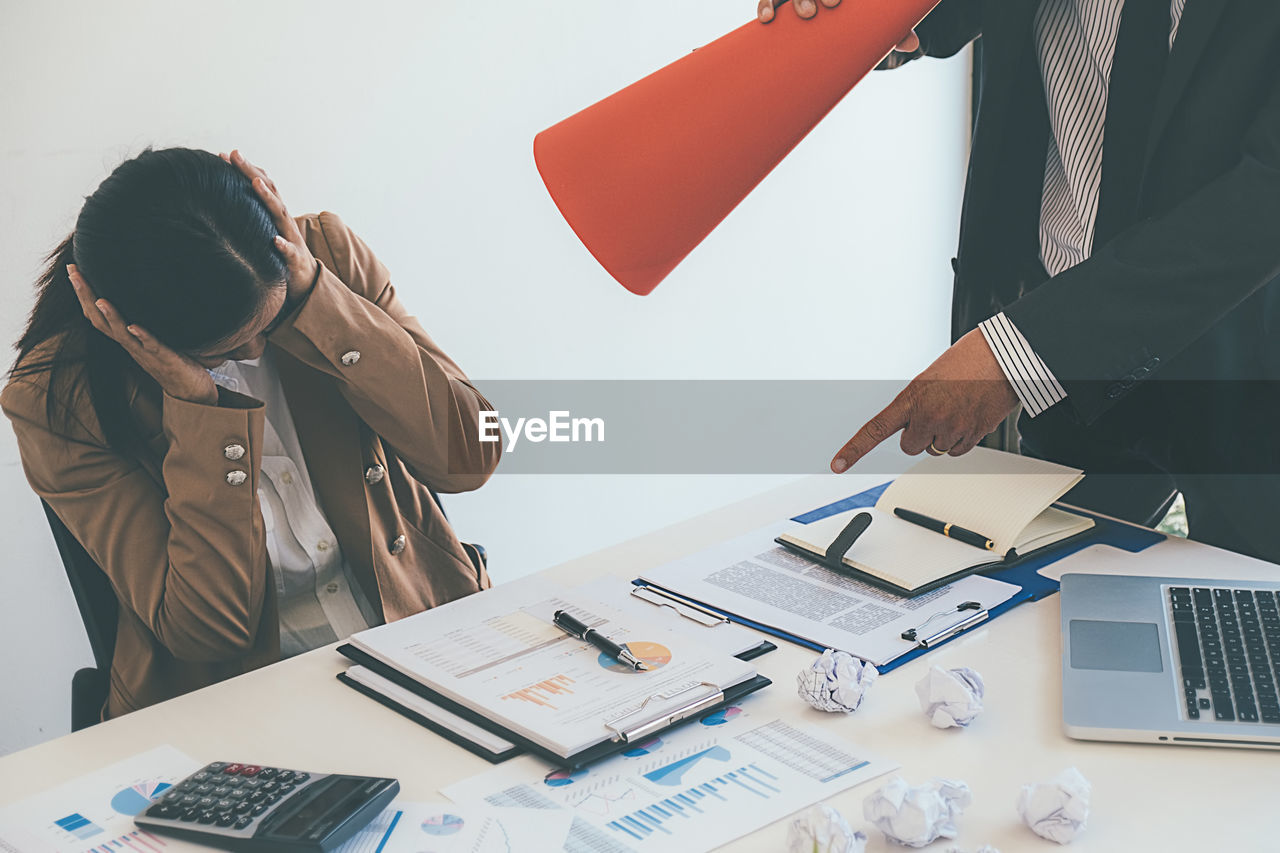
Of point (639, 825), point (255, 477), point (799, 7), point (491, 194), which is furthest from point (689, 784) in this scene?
point (491, 194)

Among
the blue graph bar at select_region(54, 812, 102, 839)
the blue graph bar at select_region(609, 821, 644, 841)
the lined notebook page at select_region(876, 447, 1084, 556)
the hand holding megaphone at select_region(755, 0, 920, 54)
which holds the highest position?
the hand holding megaphone at select_region(755, 0, 920, 54)

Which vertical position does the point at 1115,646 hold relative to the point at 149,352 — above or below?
below

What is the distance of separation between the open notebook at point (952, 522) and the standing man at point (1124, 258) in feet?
0.48

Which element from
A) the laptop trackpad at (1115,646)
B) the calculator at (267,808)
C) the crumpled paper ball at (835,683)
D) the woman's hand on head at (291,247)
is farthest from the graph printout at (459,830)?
the woman's hand on head at (291,247)

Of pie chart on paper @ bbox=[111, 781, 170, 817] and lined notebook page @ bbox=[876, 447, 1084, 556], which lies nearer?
pie chart on paper @ bbox=[111, 781, 170, 817]

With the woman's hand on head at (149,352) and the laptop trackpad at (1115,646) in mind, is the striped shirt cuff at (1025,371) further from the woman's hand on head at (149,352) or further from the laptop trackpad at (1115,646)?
the woman's hand on head at (149,352)

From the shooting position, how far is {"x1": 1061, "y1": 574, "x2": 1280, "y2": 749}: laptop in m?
0.86

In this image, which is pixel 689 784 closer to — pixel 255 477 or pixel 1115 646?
pixel 1115 646

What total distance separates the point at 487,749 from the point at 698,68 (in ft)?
1.87

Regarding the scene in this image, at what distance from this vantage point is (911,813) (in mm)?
737

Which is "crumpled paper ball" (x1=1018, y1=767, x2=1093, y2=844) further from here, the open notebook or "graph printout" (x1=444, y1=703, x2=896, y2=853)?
the open notebook

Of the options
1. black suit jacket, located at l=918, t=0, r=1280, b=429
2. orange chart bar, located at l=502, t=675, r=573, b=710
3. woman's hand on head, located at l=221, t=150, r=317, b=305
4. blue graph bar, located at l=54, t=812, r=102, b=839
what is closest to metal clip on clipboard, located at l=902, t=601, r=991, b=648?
black suit jacket, located at l=918, t=0, r=1280, b=429

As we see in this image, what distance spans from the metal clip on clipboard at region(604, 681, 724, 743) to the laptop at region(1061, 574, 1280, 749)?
0.30 metres

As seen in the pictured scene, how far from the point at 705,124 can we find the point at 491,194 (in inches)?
49.5
